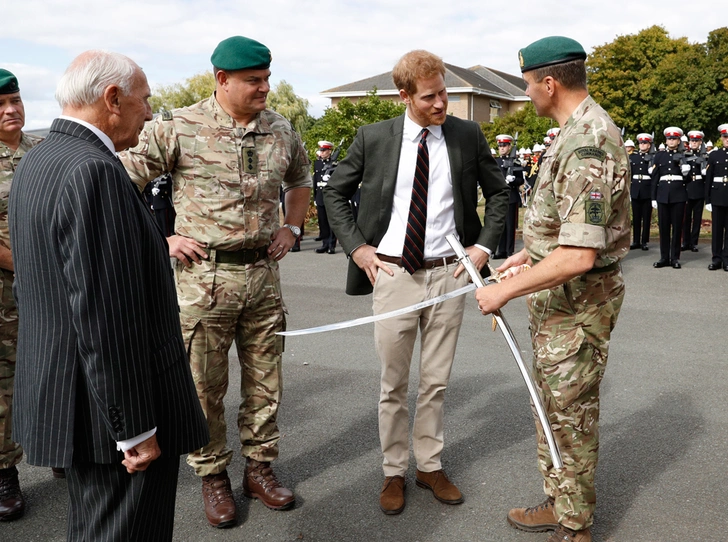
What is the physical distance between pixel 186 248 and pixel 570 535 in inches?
87.9

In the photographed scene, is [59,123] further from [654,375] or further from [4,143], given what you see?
[654,375]

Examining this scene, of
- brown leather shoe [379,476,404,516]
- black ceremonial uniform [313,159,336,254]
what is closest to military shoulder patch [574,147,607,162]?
brown leather shoe [379,476,404,516]

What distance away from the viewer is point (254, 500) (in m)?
3.79

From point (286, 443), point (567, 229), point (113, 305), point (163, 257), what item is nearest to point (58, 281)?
point (113, 305)

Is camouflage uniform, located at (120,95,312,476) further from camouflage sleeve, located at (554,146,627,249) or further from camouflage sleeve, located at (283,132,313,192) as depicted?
camouflage sleeve, located at (554,146,627,249)

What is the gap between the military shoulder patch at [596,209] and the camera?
2695 mm

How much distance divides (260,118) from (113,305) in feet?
6.25

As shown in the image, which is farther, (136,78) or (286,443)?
(286,443)

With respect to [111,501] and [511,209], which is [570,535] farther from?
[511,209]

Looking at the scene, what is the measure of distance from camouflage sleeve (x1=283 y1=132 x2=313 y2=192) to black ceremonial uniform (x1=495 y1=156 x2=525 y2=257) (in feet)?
30.7

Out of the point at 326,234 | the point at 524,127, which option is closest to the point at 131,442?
the point at 326,234

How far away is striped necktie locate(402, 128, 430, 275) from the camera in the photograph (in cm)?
361

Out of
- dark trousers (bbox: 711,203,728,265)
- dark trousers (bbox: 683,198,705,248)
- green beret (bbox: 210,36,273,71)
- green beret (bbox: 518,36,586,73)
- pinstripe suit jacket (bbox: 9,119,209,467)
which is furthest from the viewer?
dark trousers (bbox: 683,198,705,248)

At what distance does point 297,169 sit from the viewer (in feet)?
13.2
